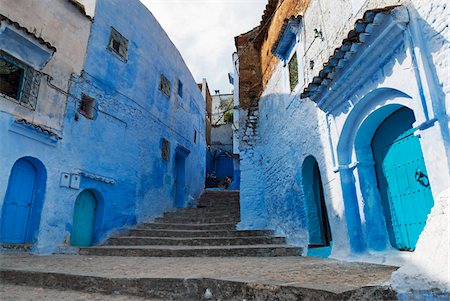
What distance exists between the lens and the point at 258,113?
31.5 feet

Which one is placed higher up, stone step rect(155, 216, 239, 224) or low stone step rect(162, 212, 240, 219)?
low stone step rect(162, 212, 240, 219)

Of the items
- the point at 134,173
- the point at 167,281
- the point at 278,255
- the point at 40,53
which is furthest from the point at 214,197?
the point at 167,281

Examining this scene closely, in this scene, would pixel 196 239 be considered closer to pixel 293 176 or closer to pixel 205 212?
pixel 293 176

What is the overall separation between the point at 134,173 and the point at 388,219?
725 cm

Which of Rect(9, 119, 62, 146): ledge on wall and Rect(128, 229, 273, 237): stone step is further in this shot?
Rect(128, 229, 273, 237): stone step

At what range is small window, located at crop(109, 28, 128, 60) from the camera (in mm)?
9016

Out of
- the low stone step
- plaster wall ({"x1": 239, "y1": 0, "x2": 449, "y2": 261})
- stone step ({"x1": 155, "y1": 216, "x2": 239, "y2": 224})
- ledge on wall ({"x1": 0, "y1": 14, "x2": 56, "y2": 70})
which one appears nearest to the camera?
plaster wall ({"x1": 239, "y1": 0, "x2": 449, "y2": 261})

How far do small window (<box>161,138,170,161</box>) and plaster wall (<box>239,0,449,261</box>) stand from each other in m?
3.44

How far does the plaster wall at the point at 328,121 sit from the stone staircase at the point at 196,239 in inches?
25.6

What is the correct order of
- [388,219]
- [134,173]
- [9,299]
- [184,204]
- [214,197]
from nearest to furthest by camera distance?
[9,299] < [388,219] < [134,173] < [184,204] < [214,197]

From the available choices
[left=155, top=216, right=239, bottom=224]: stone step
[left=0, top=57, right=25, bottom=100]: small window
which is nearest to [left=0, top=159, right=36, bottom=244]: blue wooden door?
[left=0, top=57, right=25, bottom=100]: small window

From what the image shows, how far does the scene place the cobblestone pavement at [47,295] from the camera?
315 cm

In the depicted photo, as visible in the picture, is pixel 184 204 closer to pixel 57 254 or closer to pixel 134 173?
pixel 134 173

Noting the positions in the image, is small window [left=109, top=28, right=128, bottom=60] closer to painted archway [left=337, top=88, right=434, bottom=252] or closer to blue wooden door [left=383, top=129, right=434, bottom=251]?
painted archway [left=337, top=88, right=434, bottom=252]
